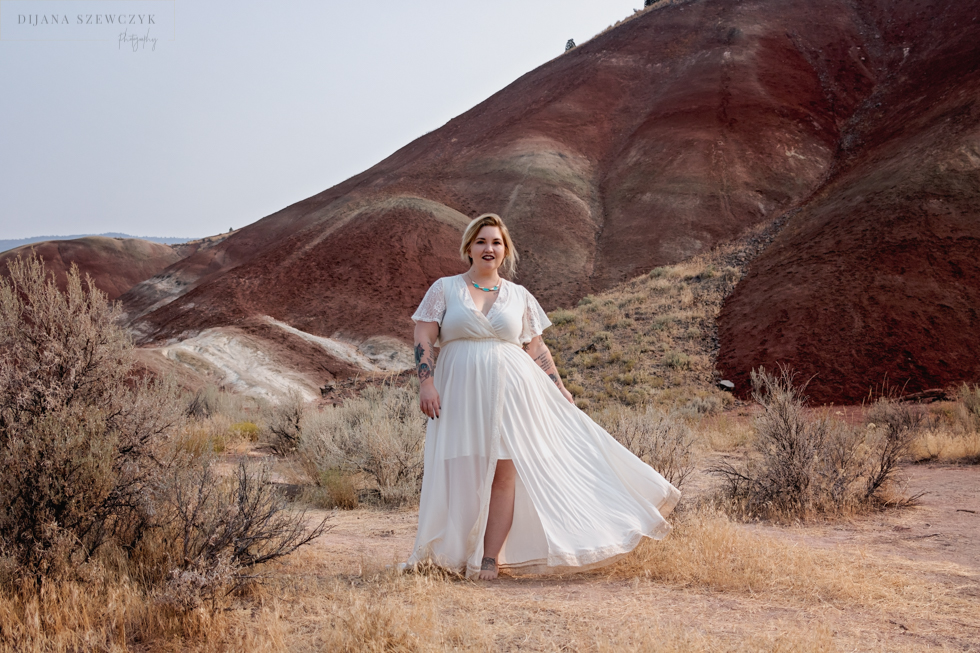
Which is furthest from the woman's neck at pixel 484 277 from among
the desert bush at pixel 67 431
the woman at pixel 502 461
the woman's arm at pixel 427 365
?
the desert bush at pixel 67 431

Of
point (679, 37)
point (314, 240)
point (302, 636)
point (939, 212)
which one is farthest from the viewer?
point (679, 37)

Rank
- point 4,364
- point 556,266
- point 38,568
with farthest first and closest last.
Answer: point 556,266 < point 4,364 < point 38,568

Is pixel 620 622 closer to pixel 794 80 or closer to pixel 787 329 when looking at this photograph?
pixel 787 329

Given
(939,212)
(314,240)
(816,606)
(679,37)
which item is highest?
(679,37)

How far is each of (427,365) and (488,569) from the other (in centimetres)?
111

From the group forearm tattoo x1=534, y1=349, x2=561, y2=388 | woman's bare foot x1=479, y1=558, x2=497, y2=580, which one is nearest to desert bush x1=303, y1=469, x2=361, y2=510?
forearm tattoo x1=534, y1=349, x2=561, y2=388

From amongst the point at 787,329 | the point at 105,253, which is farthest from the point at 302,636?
the point at 105,253

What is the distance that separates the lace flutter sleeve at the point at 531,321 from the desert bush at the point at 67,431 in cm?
210

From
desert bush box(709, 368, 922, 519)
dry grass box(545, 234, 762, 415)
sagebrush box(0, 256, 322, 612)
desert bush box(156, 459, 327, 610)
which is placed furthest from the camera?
dry grass box(545, 234, 762, 415)

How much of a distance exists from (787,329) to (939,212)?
5502 mm

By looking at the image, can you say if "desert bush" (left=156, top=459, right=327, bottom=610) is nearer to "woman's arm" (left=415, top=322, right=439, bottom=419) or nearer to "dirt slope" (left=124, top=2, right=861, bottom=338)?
"woman's arm" (left=415, top=322, right=439, bottom=419)

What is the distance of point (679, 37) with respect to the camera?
4072 cm

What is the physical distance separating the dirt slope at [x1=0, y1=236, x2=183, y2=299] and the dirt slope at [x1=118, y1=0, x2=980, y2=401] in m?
24.7

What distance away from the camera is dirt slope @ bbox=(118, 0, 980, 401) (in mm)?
16219
